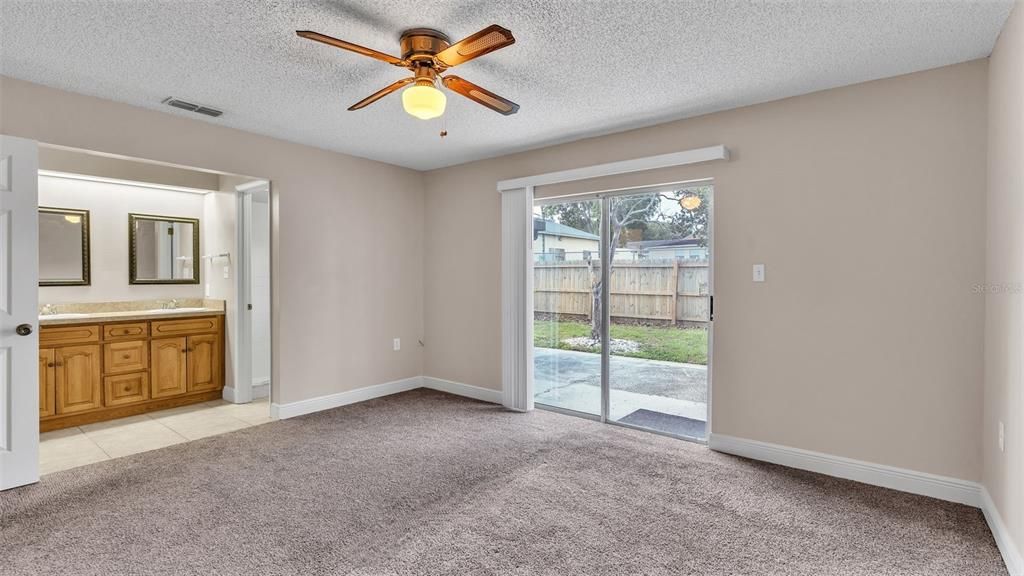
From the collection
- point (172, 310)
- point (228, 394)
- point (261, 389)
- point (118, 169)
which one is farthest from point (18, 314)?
point (261, 389)

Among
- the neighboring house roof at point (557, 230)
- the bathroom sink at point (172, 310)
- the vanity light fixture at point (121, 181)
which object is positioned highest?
the vanity light fixture at point (121, 181)

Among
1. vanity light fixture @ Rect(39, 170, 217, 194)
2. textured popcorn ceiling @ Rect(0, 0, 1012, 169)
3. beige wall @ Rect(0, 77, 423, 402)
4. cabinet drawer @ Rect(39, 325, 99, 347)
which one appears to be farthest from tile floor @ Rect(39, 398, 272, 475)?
textured popcorn ceiling @ Rect(0, 0, 1012, 169)

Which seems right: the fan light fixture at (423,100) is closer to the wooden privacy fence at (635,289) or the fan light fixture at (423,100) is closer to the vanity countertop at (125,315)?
the wooden privacy fence at (635,289)

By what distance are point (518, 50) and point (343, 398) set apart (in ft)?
11.7

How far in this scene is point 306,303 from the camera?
4.51m

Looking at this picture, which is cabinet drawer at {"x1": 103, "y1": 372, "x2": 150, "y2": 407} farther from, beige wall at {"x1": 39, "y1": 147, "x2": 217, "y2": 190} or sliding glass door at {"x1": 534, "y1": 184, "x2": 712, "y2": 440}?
sliding glass door at {"x1": 534, "y1": 184, "x2": 712, "y2": 440}

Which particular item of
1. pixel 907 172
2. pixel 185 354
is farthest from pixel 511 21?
pixel 185 354

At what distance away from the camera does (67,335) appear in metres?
4.04

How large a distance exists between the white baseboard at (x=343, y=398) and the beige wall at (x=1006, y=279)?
454 centimetres

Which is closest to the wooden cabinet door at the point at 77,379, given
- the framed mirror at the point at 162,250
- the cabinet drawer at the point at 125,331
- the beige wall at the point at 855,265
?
the cabinet drawer at the point at 125,331

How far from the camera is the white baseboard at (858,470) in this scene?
107 inches

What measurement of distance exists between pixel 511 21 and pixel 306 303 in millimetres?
3193

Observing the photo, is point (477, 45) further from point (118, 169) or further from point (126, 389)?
point (126, 389)

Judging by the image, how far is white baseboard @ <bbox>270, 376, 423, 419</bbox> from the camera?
434 centimetres
